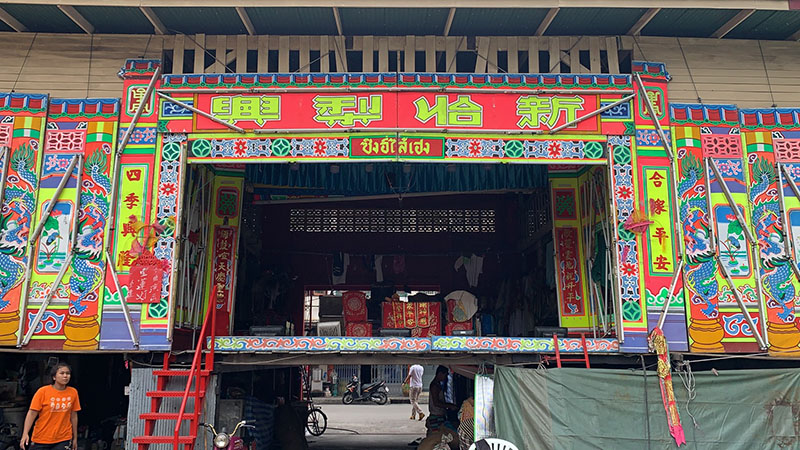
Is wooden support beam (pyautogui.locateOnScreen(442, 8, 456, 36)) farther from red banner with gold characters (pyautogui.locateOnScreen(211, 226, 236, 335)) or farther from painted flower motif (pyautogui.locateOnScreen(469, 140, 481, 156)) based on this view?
red banner with gold characters (pyautogui.locateOnScreen(211, 226, 236, 335))

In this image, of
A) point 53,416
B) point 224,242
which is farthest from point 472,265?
point 53,416

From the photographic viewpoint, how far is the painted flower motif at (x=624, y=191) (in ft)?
26.3

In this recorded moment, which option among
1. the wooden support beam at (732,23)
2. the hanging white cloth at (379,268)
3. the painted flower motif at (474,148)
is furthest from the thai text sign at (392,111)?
the hanging white cloth at (379,268)

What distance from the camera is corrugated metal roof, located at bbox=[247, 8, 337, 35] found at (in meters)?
7.95

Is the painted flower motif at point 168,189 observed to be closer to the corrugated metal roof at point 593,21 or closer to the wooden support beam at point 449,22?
the wooden support beam at point 449,22

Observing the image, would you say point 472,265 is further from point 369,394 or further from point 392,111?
point 369,394

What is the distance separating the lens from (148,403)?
7648 mm

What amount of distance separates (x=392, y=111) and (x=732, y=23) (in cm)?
438

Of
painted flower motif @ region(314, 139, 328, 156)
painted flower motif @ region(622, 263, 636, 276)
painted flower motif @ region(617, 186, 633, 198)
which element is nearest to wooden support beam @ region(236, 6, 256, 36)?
painted flower motif @ region(314, 139, 328, 156)

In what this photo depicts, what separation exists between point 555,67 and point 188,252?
17.6ft

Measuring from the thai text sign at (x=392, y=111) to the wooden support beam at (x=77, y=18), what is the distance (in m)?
1.72

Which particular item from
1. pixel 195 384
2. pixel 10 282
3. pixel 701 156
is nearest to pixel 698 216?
pixel 701 156

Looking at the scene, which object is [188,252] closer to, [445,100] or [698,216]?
[445,100]

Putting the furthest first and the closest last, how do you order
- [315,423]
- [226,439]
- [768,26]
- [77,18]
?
[315,423]
[768,26]
[77,18]
[226,439]
